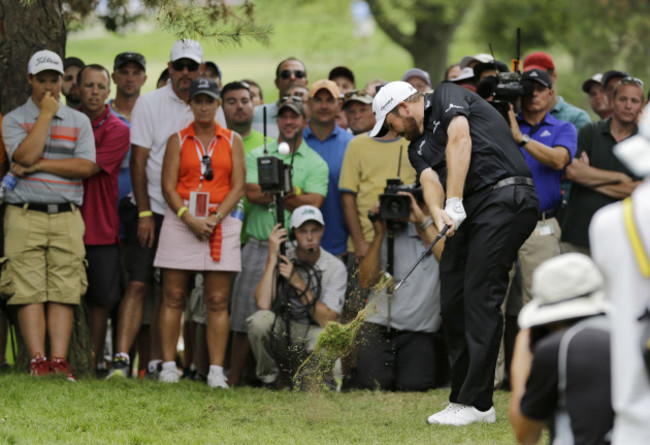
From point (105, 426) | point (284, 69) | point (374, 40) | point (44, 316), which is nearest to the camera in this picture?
point (105, 426)

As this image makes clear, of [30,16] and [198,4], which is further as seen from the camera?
[30,16]

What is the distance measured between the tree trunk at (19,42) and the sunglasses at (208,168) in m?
1.77

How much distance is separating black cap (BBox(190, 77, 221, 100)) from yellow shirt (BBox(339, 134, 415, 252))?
140 cm

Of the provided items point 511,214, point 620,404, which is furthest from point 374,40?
point 620,404

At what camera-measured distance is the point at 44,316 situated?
875cm

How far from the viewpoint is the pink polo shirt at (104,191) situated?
907cm

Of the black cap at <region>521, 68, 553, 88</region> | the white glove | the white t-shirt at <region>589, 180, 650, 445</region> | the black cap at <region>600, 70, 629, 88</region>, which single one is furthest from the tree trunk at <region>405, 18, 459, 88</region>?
the white t-shirt at <region>589, 180, 650, 445</region>

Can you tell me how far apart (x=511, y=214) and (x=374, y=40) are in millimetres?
31117

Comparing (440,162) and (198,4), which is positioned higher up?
(198,4)

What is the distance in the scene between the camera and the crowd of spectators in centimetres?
866

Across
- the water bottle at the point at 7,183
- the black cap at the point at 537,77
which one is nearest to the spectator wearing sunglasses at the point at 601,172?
the black cap at the point at 537,77

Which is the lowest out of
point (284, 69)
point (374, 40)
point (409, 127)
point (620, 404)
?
point (620, 404)

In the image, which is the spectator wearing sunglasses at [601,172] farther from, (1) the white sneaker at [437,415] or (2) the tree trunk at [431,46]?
(2) the tree trunk at [431,46]

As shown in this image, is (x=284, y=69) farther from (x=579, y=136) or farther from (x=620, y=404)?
(x=620, y=404)
